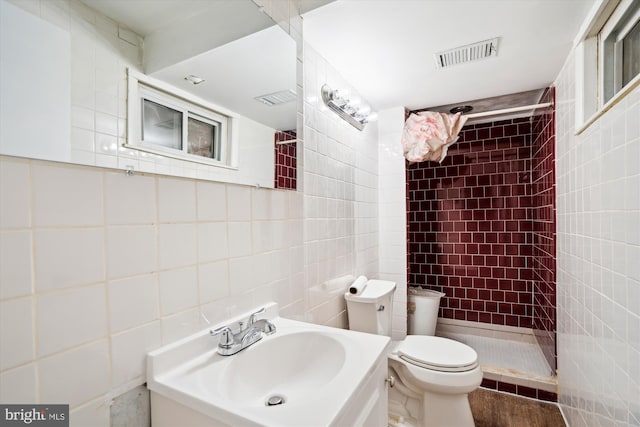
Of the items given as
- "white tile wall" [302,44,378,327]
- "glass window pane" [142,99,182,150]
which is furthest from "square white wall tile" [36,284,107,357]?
"white tile wall" [302,44,378,327]

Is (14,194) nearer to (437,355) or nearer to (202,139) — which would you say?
(202,139)

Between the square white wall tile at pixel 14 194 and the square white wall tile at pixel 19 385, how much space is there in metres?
0.27

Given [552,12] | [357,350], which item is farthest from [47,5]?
[552,12]

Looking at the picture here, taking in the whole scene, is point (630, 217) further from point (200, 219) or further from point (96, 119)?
point (96, 119)

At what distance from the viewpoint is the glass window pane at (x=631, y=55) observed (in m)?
1.11

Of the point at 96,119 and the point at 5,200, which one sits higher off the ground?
the point at 96,119

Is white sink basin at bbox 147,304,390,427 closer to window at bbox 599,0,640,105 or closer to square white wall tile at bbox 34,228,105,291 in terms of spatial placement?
square white wall tile at bbox 34,228,105,291

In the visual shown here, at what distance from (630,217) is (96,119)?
5.23 feet

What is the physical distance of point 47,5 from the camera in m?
0.62

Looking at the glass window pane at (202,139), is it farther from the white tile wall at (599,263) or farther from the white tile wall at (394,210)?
the white tile wall at (394,210)

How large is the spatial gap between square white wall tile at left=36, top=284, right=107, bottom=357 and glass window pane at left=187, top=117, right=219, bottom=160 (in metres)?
0.45

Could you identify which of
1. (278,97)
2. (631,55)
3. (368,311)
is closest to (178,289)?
(278,97)

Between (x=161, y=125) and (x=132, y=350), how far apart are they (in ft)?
1.94

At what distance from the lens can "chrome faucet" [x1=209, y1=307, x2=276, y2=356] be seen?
0.94 meters
